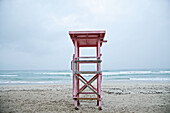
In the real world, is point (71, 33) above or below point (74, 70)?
above

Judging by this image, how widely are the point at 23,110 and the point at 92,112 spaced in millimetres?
2490

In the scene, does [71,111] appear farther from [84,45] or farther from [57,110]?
[84,45]

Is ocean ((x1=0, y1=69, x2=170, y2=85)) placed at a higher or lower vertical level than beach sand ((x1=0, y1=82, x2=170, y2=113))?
lower

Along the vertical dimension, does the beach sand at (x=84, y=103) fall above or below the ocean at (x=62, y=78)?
above

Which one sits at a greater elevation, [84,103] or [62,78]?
[84,103]

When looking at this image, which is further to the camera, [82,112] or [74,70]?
[74,70]

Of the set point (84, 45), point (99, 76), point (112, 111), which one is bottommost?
point (112, 111)

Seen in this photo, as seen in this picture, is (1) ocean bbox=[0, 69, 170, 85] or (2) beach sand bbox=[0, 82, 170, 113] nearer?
(2) beach sand bbox=[0, 82, 170, 113]

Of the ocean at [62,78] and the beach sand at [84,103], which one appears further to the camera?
the ocean at [62,78]

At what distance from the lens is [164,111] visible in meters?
Result: 5.20

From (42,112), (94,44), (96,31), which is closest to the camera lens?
(42,112)

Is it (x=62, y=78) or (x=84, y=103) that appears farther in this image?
(x=62, y=78)

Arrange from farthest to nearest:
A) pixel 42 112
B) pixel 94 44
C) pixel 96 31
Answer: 1. pixel 94 44
2. pixel 96 31
3. pixel 42 112

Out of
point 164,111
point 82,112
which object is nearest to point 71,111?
point 82,112
